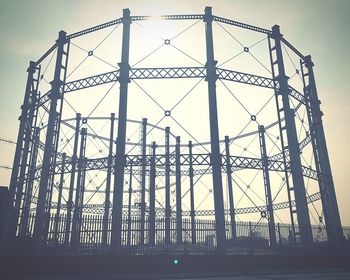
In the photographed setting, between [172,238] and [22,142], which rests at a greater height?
[22,142]

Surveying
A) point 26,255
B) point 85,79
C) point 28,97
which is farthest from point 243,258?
point 28,97

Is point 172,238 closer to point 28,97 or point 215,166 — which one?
point 215,166

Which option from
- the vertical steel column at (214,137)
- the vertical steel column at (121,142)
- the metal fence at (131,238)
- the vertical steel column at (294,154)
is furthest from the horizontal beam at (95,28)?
the metal fence at (131,238)

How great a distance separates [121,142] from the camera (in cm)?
1330

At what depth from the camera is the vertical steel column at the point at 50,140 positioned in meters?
13.6

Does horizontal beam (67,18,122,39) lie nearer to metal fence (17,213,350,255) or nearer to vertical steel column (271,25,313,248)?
vertical steel column (271,25,313,248)

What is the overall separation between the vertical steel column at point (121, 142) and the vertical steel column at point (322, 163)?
34.9ft

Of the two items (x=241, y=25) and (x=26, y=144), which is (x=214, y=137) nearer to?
(x=241, y=25)

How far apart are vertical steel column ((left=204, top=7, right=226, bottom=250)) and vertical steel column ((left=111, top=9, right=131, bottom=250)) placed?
4.08 meters

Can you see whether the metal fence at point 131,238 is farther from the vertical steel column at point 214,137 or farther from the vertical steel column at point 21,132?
the vertical steel column at point 21,132

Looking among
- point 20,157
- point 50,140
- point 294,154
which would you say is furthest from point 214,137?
point 20,157

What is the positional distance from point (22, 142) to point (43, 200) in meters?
→ 4.10

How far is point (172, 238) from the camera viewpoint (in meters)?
11.9

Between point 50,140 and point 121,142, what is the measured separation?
4.45 meters
